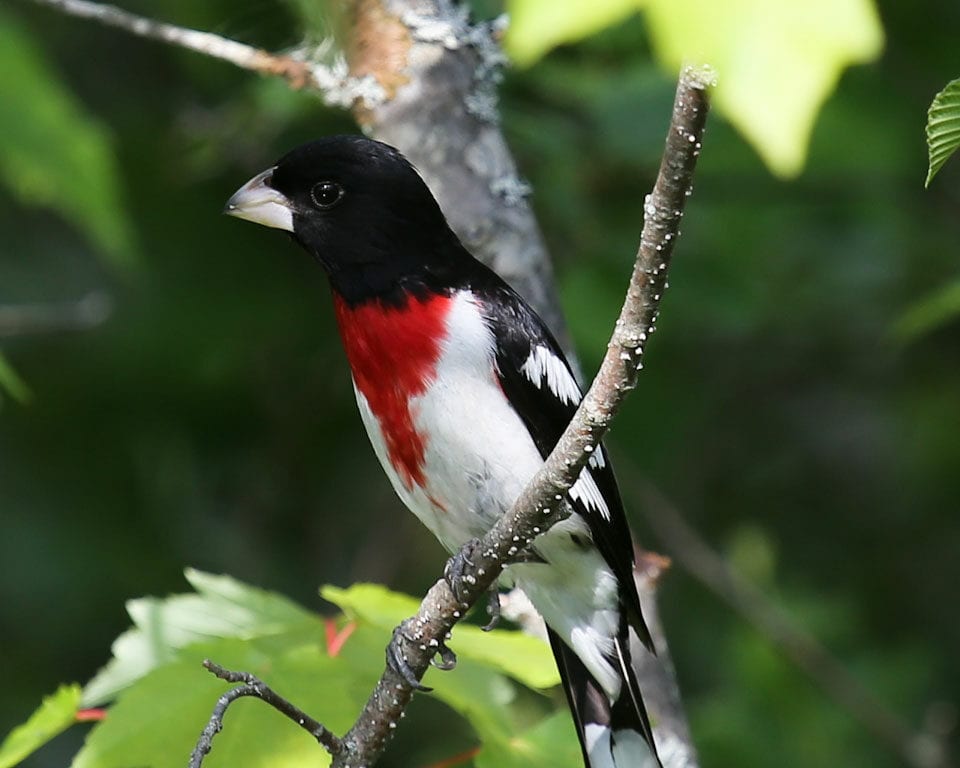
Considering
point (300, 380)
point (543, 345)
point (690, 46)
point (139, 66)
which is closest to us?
point (690, 46)

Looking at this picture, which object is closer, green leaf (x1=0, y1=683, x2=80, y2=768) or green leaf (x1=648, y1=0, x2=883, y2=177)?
green leaf (x1=648, y1=0, x2=883, y2=177)

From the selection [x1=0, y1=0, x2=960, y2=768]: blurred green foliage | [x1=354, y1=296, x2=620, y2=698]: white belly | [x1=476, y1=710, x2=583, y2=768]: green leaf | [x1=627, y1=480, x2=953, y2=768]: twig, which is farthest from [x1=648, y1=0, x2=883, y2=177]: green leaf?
[x1=627, y1=480, x2=953, y2=768]: twig

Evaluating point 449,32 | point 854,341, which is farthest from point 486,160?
point 854,341

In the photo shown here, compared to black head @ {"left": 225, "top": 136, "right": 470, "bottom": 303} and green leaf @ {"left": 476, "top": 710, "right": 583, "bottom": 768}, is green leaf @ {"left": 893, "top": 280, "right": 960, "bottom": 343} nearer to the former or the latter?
black head @ {"left": 225, "top": 136, "right": 470, "bottom": 303}

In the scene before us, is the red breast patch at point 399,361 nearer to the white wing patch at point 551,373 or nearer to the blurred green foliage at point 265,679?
the white wing patch at point 551,373

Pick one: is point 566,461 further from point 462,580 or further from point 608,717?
point 608,717

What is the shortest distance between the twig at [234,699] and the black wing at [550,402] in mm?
786

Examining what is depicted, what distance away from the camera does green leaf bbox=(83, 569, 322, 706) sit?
2334 mm

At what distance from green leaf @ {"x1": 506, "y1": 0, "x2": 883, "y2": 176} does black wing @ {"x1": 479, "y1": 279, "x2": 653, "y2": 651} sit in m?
1.58

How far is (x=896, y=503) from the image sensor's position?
5926 mm

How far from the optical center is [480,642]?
242cm

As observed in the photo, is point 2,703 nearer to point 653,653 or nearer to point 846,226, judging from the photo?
point 653,653

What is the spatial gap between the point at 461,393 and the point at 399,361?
5.4 inches

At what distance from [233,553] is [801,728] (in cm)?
238
